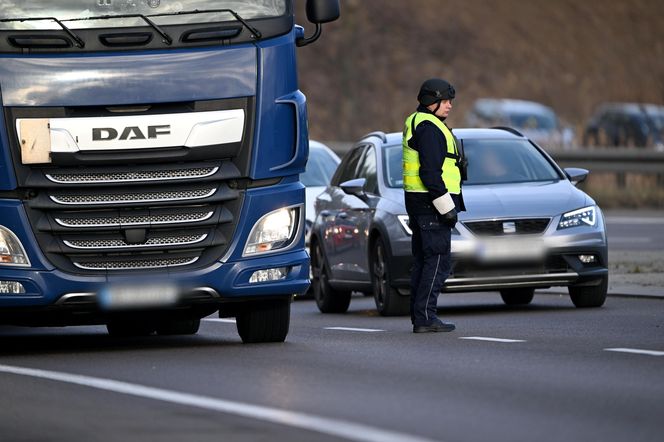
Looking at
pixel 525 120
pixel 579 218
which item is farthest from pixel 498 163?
pixel 525 120

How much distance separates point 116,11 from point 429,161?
9.62 feet

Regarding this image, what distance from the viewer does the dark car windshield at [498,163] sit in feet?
56.2

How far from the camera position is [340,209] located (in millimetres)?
18000

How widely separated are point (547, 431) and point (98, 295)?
5.00 m

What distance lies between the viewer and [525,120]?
4756 centimetres

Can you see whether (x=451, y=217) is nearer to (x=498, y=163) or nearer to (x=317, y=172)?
→ (x=498, y=163)

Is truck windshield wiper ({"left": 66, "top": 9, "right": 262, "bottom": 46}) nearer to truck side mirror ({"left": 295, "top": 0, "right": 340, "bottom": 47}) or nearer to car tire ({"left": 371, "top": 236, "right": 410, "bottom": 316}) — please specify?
truck side mirror ({"left": 295, "top": 0, "right": 340, "bottom": 47})

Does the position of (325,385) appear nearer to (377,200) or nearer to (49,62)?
(49,62)

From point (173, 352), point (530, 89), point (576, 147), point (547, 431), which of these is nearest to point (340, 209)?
point (173, 352)

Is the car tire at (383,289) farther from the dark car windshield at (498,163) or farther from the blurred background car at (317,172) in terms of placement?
the blurred background car at (317,172)

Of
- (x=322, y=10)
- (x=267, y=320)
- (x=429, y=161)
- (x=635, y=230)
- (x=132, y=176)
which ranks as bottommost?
(x=635, y=230)

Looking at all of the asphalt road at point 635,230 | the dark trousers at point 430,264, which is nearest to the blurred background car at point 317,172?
the asphalt road at point 635,230

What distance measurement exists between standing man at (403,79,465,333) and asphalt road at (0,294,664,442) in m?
0.39

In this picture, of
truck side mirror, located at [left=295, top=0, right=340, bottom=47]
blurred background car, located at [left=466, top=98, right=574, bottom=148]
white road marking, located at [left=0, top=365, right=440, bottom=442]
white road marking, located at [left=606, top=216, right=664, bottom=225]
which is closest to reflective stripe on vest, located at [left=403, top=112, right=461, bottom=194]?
truck side mirror, located at [left=295, top=0, right=340, bottom=47]
